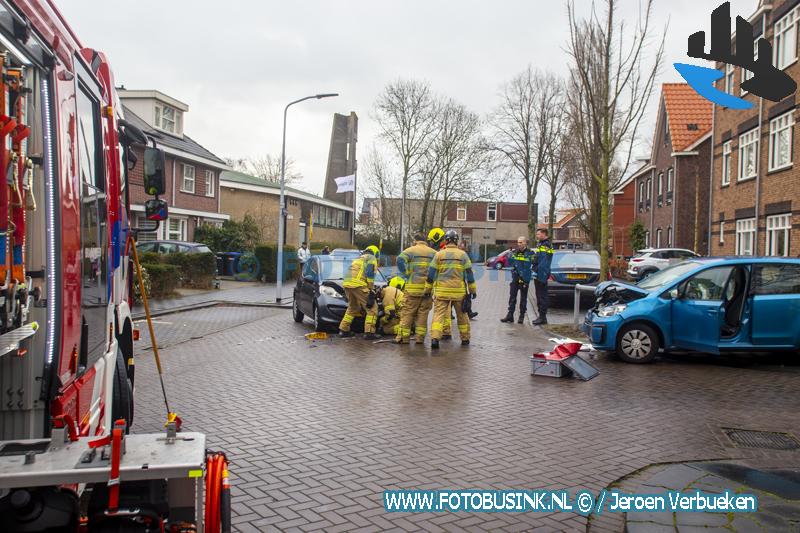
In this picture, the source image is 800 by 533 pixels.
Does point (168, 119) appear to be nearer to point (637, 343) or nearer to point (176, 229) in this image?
point (176, 229)

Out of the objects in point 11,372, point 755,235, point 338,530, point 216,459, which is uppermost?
point 755,235

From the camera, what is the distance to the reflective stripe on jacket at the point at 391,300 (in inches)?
493

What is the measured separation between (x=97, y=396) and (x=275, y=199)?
3807 cm

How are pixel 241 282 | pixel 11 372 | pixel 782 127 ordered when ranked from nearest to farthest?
pixel 11 372, pixel 782 127, pixel 241 282

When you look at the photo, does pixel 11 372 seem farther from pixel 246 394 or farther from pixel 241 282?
pixel 241 282

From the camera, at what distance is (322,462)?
17.9 ft

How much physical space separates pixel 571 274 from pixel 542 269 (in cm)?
429

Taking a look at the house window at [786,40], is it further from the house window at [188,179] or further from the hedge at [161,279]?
the house window at [188,179]

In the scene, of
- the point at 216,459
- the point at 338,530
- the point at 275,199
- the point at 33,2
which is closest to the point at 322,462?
the point at 338,530

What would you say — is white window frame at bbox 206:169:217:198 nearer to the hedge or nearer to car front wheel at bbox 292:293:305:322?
the hedge

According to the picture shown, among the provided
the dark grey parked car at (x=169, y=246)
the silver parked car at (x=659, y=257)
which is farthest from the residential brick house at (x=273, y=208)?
the silver parked car at (x=659, y=257)

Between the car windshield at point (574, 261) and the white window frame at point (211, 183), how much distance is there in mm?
→ 20542

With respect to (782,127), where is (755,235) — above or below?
below

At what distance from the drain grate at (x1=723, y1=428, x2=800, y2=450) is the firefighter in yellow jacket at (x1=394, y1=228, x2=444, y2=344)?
5.76 m
